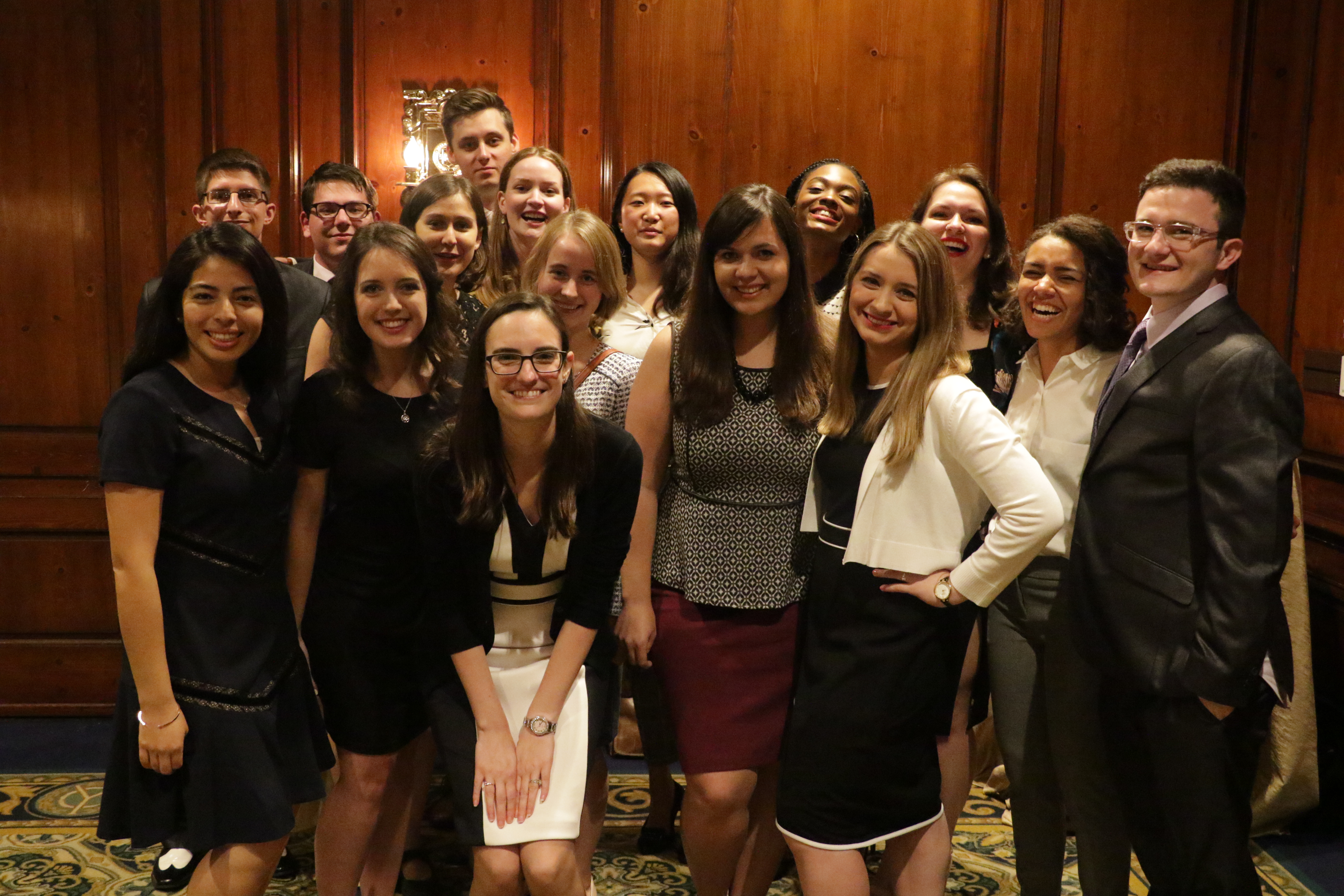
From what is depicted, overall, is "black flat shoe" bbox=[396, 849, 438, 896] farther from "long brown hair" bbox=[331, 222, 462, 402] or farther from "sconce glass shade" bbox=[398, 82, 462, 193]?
"sconce glass shade" bbox=[398, 82, 462, 193]

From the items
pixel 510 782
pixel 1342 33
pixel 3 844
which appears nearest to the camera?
pixel 510 782

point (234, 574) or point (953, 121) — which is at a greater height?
point (953, 121)

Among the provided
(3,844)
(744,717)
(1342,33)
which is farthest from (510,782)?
(1342,33)

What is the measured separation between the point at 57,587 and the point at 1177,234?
3.99 m

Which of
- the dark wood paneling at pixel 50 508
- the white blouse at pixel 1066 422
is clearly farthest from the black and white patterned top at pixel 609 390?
the dark wood paneling at pixel 50 508

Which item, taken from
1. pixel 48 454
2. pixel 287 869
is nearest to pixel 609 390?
pixel 287 869

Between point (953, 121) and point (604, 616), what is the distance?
2.73 metres

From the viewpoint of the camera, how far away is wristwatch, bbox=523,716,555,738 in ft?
7.45

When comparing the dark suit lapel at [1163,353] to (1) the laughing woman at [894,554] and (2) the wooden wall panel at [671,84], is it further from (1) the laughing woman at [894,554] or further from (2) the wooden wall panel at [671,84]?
(2) the wooden wall panel at [671,84]

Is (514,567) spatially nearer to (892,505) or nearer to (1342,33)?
(892,505)

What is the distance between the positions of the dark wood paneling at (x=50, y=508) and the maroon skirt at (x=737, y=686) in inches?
108

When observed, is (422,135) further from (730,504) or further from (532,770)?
(532,770)

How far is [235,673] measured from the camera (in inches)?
85.8

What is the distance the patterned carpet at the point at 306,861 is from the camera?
3008mm
